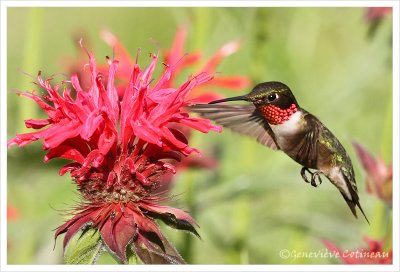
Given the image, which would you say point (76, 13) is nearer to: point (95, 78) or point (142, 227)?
point (95, 78)

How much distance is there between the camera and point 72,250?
96 centimetres

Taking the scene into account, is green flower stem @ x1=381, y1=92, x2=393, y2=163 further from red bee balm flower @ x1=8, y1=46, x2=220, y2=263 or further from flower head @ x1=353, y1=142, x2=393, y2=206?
red bee balm flower @ x1=8, y1=46, x2=220, y2=263

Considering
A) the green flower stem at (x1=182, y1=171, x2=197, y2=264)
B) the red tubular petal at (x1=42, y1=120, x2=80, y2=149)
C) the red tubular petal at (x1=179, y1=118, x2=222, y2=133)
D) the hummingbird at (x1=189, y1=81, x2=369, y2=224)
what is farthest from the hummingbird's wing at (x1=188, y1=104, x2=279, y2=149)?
the green flower stem at (x1=182, y1=171, x2=197, y2=264)

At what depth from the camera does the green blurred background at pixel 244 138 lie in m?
1.55

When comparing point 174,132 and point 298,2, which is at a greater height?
point 298,2

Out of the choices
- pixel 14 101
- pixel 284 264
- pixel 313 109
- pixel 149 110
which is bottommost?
pixel 284 264

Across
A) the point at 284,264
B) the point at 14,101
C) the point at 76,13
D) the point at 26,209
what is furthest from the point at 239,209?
the point at 76,13

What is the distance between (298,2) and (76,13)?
0.72m

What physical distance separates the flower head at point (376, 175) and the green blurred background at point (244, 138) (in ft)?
0.12

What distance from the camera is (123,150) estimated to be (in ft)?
3.39

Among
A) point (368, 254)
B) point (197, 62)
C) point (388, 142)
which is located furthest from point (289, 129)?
point (388, 142)

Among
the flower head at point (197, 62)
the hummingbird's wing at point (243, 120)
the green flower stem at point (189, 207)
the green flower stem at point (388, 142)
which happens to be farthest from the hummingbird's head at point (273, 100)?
the green flower stem at point (388, 142)

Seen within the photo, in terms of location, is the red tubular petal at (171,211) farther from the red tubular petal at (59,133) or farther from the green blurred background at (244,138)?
the green blurred background at (244,138)

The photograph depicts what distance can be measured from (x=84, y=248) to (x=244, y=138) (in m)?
0.87
